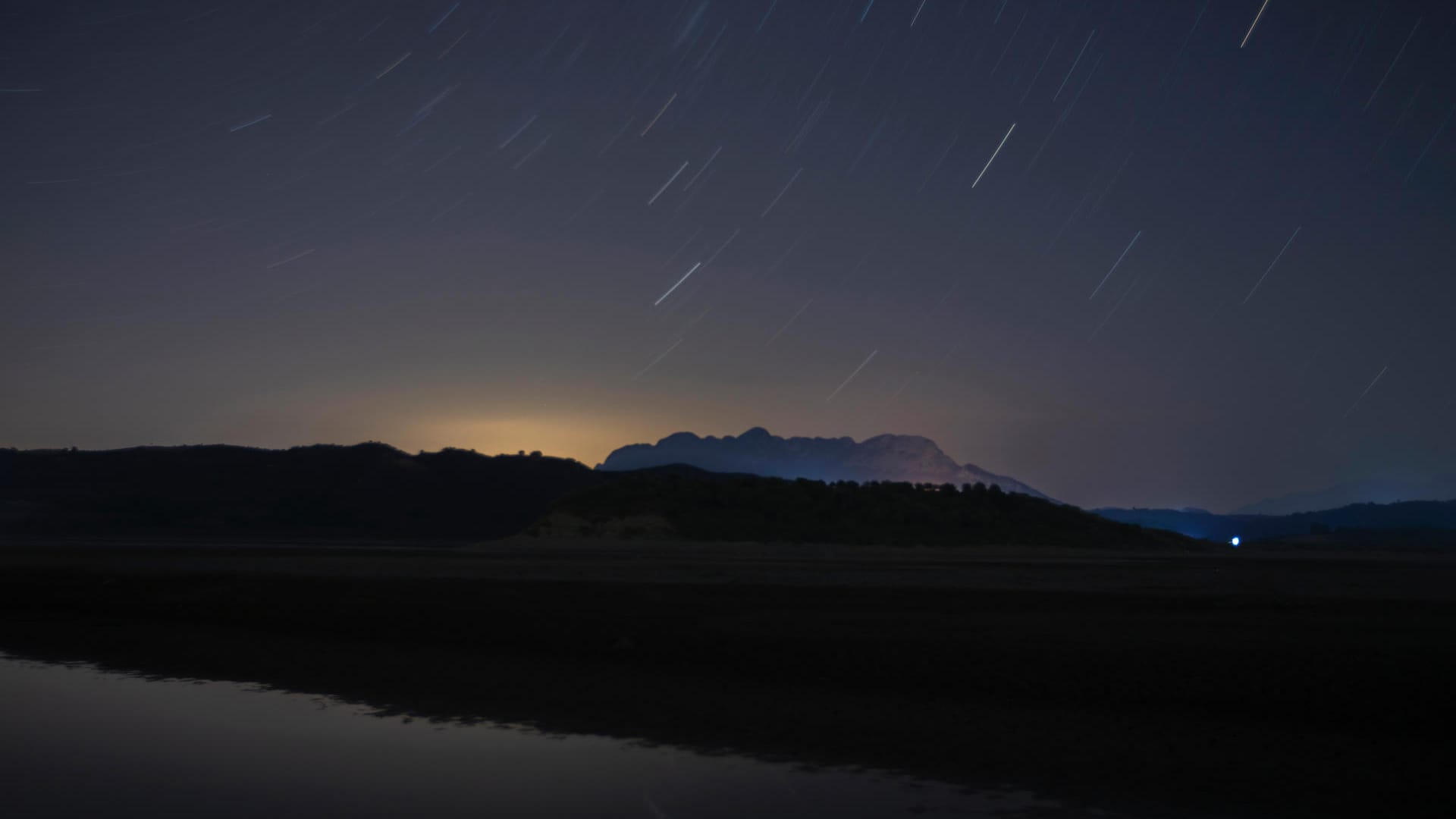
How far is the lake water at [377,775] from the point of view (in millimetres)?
9016

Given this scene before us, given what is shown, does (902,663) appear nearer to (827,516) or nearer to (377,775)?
(377,775)

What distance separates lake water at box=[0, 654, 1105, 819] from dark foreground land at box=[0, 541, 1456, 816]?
2.84 feet

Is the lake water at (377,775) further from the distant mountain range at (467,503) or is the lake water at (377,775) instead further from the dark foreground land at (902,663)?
the distant mountain range at (467,503)

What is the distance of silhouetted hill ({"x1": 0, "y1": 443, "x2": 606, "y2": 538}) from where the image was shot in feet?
412

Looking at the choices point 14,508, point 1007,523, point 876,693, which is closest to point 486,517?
point 14,508

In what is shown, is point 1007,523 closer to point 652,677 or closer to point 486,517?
point 652,677

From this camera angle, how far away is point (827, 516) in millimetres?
80438

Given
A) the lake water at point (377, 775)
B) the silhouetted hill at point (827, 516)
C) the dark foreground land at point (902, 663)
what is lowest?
the lake water at point (377, 775)

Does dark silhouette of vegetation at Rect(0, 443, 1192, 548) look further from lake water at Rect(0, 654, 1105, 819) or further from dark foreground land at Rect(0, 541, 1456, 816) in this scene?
lake water at Rect(0, 654, 1105, 819)

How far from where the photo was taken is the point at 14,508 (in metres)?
122

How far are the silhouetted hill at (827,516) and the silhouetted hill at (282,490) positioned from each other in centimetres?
3764

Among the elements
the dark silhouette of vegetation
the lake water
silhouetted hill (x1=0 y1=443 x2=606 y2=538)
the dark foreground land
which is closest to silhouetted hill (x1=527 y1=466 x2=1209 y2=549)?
the dark silhouette of vegetation

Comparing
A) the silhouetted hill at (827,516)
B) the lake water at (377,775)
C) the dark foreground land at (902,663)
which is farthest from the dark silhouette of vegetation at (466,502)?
the lake water at (377,775)

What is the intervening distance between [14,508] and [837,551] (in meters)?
112
